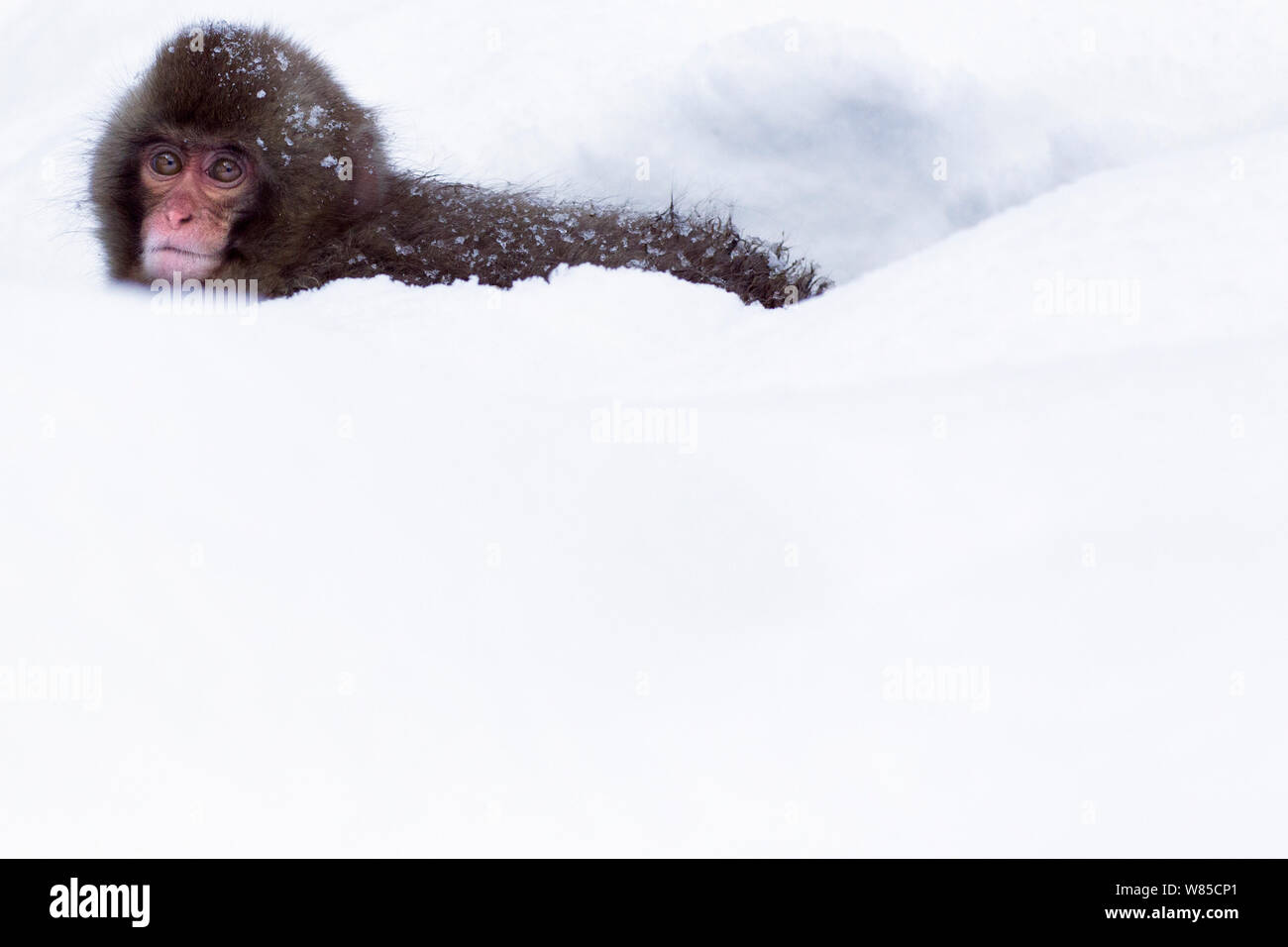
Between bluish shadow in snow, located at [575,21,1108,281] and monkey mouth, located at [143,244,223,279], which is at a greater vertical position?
bluish shadow in snow, located at [575,21,1108,281]

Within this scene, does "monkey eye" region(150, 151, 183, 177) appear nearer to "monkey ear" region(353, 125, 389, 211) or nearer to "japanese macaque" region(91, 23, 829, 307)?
"japanese macaque" region(91, 23, 829, 307)

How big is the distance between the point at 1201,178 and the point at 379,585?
174 cm

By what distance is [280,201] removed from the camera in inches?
130

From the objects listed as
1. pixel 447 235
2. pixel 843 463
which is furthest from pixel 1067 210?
pixel 447 235

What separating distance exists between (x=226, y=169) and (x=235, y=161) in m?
0.04

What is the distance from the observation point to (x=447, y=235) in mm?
3350

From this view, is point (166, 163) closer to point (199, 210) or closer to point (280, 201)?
point (199, 210)

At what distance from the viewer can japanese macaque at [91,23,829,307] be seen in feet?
10.8

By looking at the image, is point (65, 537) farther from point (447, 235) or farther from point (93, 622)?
point (447, 235)

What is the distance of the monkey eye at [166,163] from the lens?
336cm

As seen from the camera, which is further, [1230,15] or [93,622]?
[1230,15]

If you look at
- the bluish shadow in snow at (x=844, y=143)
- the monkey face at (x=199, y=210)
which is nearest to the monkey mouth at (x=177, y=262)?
the monkey face at (x=199, y=210)

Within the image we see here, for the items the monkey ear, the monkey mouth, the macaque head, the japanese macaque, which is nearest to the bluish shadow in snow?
the japanese macaque

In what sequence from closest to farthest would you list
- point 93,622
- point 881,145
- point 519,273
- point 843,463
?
point 93,622, point 843,463, point 519,273, point 881,145
